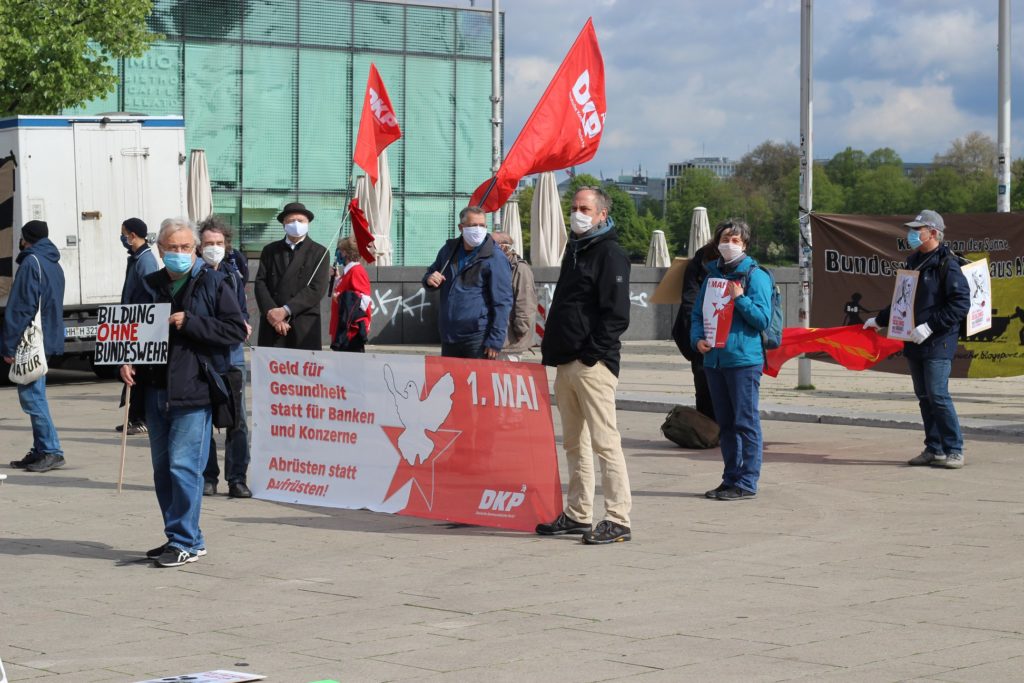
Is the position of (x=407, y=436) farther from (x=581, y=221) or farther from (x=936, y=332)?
(x=936, y=332)

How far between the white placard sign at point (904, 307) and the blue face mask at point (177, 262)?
5.73 m

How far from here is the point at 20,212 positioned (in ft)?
64.6

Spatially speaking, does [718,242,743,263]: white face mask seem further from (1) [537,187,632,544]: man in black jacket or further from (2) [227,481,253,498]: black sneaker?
(2) [227,481,253,498]: black sneaker

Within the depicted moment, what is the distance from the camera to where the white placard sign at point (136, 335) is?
8414mm

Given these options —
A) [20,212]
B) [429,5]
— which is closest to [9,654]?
[20,212]

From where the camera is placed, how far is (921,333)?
11617 mm

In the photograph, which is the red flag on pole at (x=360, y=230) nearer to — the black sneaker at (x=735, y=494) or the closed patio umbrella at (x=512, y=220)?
the black sneaker at (x=735, y=494)

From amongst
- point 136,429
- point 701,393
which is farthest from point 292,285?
point 136,429

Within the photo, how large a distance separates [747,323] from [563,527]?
2174 mm

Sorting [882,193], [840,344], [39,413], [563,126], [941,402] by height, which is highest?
[882,193]

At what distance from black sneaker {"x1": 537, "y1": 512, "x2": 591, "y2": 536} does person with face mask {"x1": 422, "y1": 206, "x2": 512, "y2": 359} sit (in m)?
2.04

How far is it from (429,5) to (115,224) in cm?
2917

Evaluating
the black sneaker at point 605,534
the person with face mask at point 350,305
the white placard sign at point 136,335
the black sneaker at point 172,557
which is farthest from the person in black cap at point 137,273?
the black sneaker at point 605,534

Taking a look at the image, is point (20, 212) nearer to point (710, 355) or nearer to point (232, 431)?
point (232, 431)
